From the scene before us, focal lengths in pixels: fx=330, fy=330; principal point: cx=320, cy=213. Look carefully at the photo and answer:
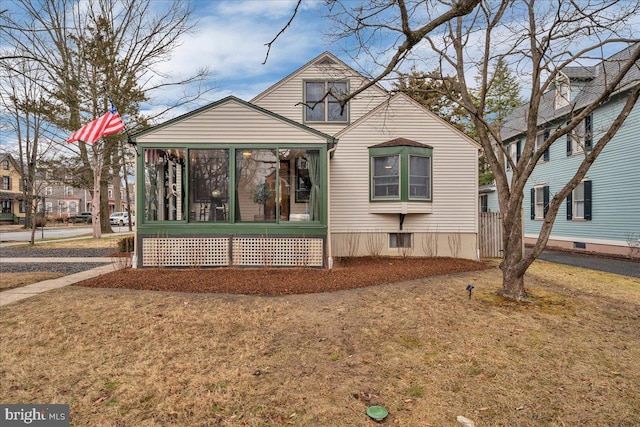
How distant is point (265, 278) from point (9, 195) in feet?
162

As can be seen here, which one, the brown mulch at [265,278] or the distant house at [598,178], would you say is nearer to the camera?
the brown mulch at [265,278]

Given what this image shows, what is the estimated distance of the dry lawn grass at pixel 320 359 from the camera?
8.80ft

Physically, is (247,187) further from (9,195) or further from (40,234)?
(9,195)

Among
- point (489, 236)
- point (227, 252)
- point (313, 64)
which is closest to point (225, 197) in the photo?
point (227, 252)

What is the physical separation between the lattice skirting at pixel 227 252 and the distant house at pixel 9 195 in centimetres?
4273

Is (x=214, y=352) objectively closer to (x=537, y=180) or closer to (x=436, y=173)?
(x=436, y=173)

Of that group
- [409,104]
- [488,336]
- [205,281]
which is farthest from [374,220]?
[488,336]

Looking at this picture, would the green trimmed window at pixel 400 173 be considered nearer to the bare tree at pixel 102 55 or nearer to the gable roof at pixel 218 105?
the gable roof at pixel 218 105

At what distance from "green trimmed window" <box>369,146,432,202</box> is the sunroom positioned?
9.45 feet

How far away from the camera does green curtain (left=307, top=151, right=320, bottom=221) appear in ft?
→ 28.6

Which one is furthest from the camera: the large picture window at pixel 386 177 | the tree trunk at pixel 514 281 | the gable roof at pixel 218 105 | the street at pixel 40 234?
the street at pixel 40 234

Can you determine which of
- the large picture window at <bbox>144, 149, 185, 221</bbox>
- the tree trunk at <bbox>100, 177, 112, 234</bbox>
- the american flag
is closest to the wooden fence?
the large picture window at <bbox>144, 149, 185, 221</bbox>

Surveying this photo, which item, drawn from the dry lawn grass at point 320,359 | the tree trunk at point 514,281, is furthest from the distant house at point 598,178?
the dry lawn grass at point 320,359

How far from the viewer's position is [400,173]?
418 inches
